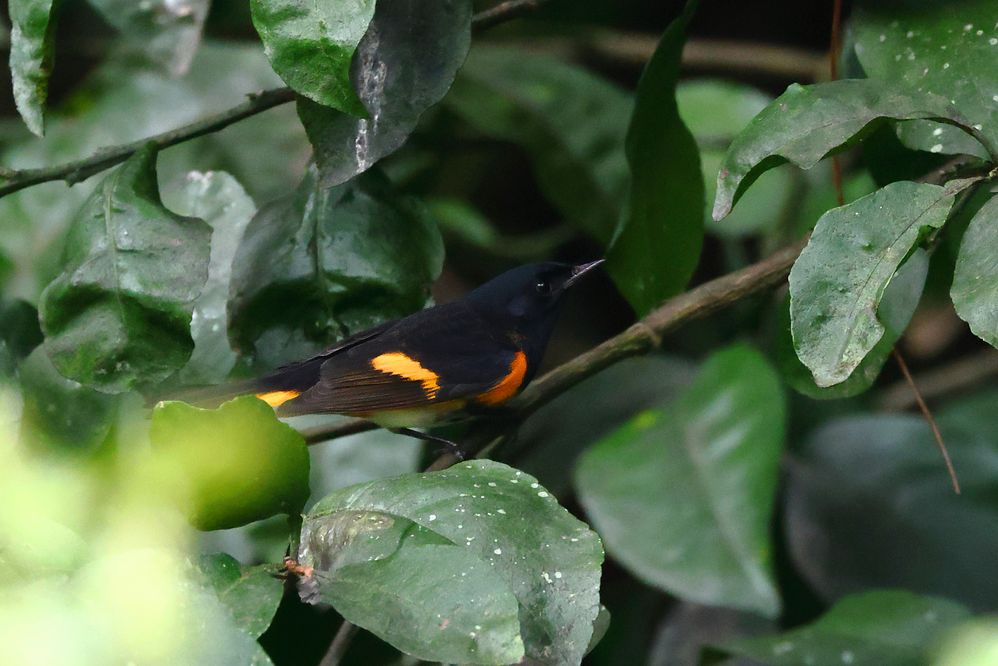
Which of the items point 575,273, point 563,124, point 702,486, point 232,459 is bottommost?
point 702,486

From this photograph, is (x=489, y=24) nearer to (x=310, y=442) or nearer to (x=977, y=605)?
(x=310, y=442)

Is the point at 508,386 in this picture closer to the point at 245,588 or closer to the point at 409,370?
the point at 409,370

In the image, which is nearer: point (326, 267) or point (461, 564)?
point (461, 564)

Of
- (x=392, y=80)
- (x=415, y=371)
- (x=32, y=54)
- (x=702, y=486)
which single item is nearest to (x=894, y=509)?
(x=702, y=486)

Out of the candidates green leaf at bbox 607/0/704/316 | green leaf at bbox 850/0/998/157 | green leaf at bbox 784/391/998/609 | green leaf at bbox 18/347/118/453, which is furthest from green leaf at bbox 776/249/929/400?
green leaf at bbox 784/391/998/609

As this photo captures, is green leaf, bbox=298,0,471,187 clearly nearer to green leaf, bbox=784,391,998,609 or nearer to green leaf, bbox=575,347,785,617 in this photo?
green leaf, bbox=575,347,785,617
